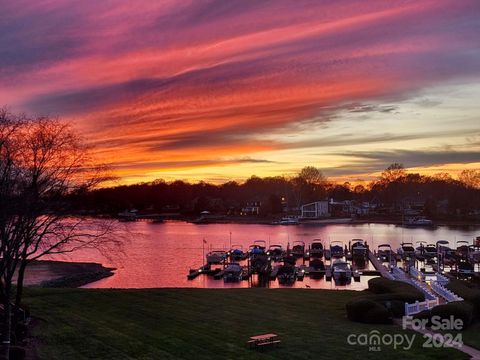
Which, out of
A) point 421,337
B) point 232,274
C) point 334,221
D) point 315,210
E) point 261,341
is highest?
point 315,210

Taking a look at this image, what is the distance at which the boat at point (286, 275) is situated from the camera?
53.0 meters

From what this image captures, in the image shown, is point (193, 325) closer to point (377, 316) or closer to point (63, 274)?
point (377, 316)

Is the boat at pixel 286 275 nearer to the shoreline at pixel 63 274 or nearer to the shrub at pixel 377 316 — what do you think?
the shoreline at pixel 63 274

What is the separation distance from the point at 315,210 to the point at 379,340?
17002 centimetres

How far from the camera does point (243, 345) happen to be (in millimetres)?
19266

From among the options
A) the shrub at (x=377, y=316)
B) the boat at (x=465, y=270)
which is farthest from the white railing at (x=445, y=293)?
the boat at (x=465, y=270)

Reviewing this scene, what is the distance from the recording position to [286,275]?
54.1 meters

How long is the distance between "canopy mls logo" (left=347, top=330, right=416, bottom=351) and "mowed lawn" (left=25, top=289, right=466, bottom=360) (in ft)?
1.07

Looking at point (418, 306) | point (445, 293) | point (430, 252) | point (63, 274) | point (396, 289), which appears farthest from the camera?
point (430, 252)

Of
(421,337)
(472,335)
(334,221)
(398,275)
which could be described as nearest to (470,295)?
(472,335)

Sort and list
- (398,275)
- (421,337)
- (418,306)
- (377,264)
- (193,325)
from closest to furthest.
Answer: (421,337), (193,325), (418,306), (398,275), (377,264)

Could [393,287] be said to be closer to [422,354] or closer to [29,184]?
[422,354]

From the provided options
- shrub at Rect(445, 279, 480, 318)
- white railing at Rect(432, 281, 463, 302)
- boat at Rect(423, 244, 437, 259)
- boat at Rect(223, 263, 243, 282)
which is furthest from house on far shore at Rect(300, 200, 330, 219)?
shrub at Rect(445, 279, 480, 318)

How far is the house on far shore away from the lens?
7381 inches
